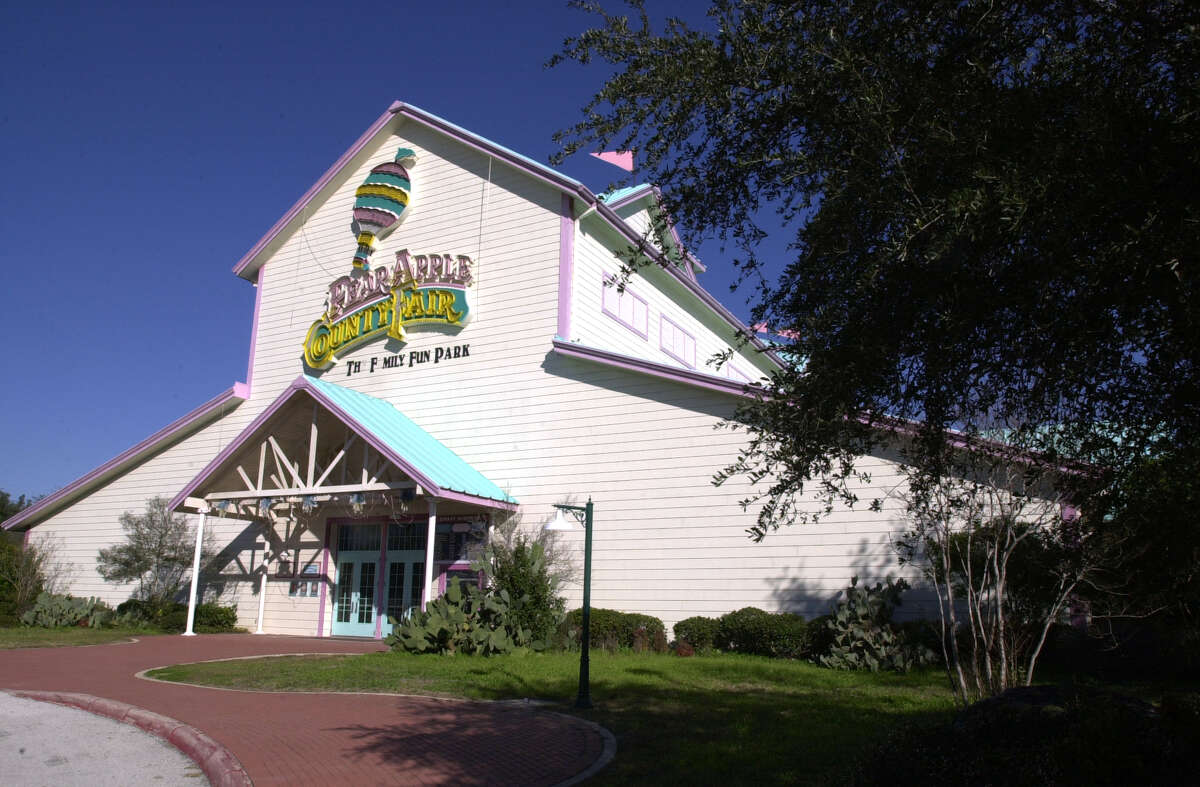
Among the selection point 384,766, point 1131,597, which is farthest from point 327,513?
point 1131,597

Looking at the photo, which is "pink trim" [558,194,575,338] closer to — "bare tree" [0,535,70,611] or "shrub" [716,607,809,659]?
"shrub" [716,607,809,659]

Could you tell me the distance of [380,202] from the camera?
25.7 meters

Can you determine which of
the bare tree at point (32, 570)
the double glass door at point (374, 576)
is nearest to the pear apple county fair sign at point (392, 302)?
the double glass door at point (374, 576)

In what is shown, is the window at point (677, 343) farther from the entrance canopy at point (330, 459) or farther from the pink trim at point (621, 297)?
the entrance canopy at point (330, 459)

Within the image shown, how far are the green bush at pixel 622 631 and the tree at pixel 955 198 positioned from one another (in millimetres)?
11153

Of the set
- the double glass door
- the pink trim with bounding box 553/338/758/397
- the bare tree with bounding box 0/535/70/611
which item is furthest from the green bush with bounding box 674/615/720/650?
the bare tree with bounding box 0/535/70/611

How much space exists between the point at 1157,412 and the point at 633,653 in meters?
13.3

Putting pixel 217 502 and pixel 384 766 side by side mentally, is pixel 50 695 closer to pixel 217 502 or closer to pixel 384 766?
pixel 384 766

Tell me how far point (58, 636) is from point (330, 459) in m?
7.94

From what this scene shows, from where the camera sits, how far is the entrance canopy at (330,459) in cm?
2011

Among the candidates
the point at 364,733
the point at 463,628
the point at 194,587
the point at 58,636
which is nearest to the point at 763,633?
the point at 463,628

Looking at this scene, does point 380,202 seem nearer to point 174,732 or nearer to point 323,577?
point 323,577

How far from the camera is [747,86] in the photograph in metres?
6.93

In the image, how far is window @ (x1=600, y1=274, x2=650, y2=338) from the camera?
2394 cm
